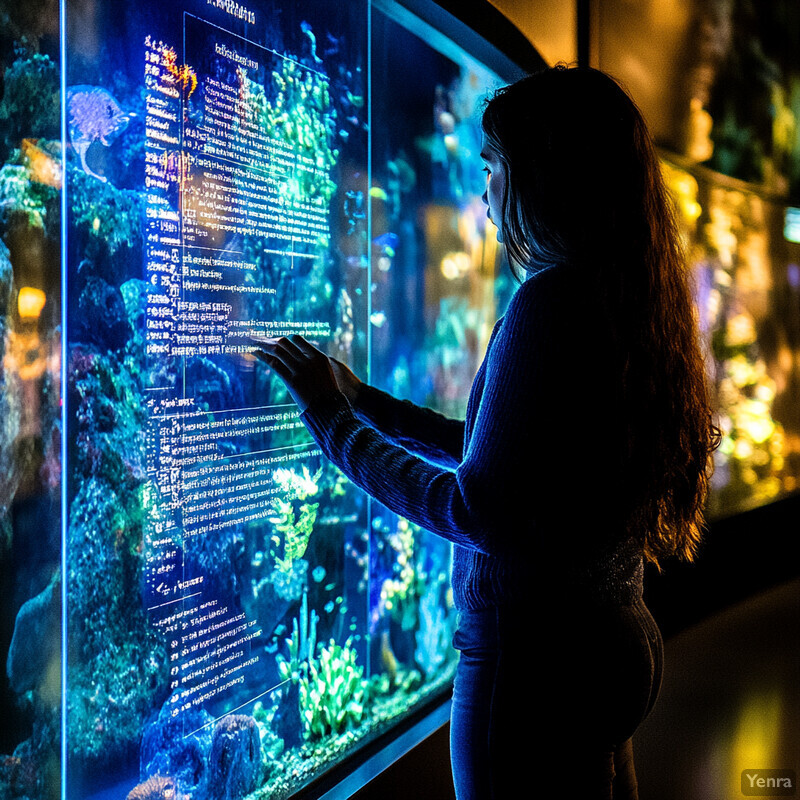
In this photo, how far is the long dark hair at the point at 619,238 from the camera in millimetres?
1337

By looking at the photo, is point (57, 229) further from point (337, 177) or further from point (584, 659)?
point (584, 659)

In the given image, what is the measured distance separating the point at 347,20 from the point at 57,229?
4.56ft

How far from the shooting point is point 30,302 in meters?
1.52

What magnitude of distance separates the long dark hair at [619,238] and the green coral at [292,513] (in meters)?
1.11

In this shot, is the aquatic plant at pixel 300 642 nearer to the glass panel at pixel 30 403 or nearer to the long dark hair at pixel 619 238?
the glass panel at pixel 30 403

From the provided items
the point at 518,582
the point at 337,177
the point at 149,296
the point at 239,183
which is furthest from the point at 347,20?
the point at 518,582

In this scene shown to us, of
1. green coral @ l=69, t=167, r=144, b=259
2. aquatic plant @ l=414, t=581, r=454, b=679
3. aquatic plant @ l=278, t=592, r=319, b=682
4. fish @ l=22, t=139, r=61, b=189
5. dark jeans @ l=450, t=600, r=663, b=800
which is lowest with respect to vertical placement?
aquatic plant @ l=414, t=581, r=454, b=679

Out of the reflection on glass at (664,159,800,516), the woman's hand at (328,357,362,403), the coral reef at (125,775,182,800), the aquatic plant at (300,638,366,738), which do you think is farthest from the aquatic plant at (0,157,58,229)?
the reflection on glass at (664,159,800,516)

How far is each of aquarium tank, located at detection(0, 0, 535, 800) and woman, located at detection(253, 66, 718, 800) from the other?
58 cm

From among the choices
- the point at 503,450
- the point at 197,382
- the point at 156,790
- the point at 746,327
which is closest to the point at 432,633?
the point at 156,790

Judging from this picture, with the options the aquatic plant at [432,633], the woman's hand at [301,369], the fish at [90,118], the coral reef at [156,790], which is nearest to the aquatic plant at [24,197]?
the fish at [90,118]

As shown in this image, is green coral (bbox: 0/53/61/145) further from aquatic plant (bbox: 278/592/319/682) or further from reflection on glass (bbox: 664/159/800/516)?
reflection on glass (bbox: 664/159/800/516)

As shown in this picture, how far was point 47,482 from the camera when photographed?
157 centimetres

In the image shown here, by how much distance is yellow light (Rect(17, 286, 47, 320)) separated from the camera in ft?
4.93
